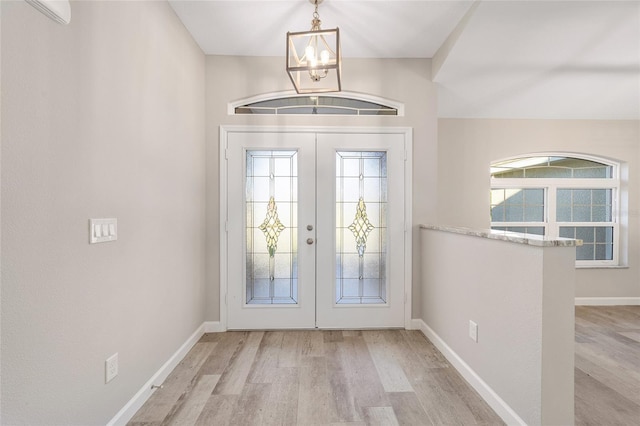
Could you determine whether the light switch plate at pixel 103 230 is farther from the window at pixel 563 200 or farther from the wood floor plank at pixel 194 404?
the window at pixel 563 200

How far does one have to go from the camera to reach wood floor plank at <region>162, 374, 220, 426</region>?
1795 millimetres

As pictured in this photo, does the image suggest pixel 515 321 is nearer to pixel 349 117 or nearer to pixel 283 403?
pixel 283 403

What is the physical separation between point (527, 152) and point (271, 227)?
10.9 feet

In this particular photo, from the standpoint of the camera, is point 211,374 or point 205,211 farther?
point 205,211

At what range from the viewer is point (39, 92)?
4.01 ft

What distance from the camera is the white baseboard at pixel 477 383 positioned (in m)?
1.75

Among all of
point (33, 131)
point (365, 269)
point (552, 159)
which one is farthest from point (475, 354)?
point (552, 159)

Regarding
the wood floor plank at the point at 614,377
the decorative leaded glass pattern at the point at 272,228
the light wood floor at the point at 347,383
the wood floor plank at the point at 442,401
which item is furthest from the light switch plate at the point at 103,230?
the wood floor plank at the point at 614,377

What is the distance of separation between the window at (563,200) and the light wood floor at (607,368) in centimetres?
90

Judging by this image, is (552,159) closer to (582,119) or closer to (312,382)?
(582,119)

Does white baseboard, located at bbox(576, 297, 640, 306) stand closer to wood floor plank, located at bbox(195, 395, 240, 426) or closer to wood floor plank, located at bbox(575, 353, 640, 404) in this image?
wood floor plank, located at bbox(575, 353, 640, 404)

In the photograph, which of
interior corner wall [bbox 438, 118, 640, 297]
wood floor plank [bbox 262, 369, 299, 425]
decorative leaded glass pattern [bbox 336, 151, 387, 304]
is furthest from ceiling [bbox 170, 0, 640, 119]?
wood floor plank [bbox 262, 369, 299, 425]

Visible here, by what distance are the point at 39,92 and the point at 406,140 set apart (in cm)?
278

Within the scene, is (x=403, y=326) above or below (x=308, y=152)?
below
